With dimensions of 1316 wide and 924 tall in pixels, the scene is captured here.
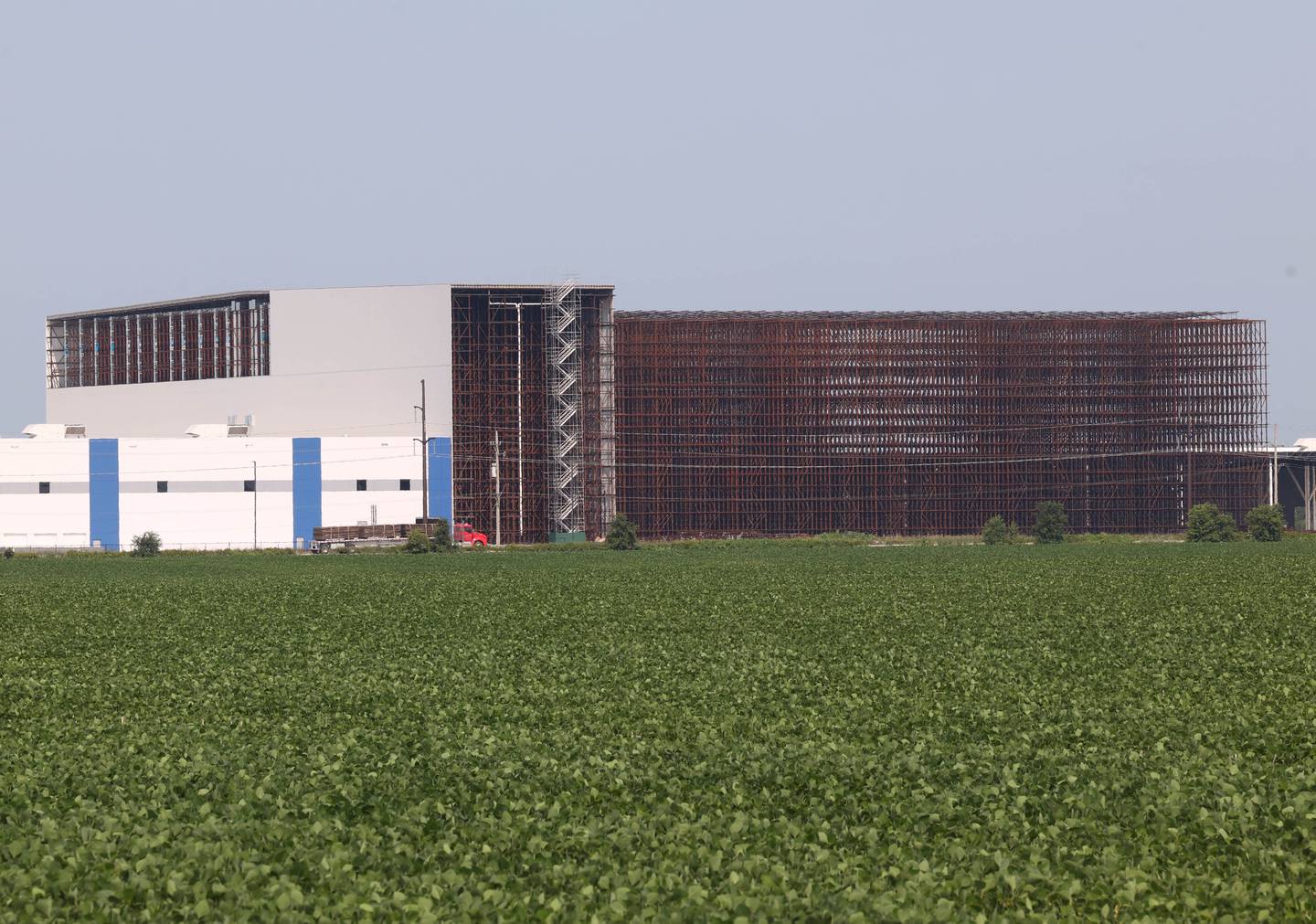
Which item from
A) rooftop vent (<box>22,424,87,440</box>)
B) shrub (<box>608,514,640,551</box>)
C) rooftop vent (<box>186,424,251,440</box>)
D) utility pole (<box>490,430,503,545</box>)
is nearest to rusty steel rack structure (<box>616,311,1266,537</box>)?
utility pole (<box>490,430,503,545</box>)

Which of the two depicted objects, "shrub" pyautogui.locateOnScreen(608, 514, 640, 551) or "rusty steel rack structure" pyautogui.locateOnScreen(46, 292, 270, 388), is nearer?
"shrub" pyautogui.locateOnScreen(608, 514, 640, 551)

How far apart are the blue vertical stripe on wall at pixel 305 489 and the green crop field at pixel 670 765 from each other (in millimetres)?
59096

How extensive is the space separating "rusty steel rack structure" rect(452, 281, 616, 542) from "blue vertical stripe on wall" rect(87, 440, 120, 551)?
21184mm

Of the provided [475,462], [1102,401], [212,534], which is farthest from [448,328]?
Answer: [1102,401]

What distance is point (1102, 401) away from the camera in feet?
341

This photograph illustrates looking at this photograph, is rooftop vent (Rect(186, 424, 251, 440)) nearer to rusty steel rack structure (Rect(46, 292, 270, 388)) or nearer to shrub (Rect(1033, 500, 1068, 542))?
rusty steel rack structure (Rect(46, 292, 270, 388))

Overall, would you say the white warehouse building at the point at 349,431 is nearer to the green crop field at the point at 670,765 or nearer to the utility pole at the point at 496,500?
the utility pole at the point at 496,500

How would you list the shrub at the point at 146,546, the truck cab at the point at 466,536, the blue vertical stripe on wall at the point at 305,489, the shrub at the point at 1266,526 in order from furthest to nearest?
the blue vertical stripe on wall at the point at 305,489
the truck cab at the point at 466,536
the shrub at the point at 146,546
the shrub at the point at 1266,526

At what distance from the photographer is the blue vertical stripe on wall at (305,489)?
9225 cm

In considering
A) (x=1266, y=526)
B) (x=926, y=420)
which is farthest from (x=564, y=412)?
(x=1266, y=526)

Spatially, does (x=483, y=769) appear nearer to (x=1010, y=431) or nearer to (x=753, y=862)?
(x=753, y=862)

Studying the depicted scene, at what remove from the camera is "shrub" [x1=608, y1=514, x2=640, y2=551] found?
269ft

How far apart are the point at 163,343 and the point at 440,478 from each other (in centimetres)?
2709

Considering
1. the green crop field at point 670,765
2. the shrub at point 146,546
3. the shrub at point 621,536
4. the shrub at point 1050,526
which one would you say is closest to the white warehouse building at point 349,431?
the shrub at point 146,546
